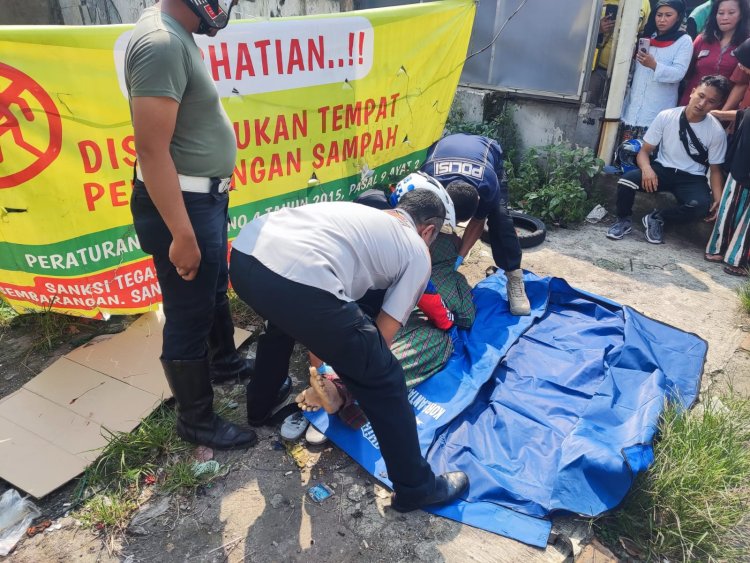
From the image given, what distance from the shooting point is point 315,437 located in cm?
244

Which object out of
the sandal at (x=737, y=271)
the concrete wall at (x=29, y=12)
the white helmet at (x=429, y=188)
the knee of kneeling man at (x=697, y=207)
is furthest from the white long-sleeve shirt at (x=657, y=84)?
the concrete wall at (x=29, y=12)

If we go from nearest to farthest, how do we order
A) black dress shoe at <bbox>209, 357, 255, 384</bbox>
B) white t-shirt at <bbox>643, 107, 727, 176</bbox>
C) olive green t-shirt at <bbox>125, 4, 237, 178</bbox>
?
olive green t-shirt at <bbox>125, 4, 237, 178</bbox>, black dress shoe at <bbox>209, 357, 255, 384</bbox>, white t-shirt at <bbox>643, 107, 727, 176</bbox>

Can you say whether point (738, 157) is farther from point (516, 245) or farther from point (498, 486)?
point (498, 486)

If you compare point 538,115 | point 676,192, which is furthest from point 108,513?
point 538,115

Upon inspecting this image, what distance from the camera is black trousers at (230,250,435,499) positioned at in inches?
70.4

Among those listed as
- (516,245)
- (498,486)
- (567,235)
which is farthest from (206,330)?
(567,235)

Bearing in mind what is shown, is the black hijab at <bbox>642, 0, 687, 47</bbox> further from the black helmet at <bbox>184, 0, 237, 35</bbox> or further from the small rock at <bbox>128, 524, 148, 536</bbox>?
the small rock at <bbox>128, 524, 148, 536</bbox>

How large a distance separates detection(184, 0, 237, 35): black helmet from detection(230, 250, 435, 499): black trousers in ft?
2.67

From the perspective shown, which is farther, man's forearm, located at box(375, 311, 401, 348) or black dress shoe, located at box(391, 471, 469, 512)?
black dress shoe, located at box(391, 471, 469, 512)

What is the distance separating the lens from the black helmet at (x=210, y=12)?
1809mm

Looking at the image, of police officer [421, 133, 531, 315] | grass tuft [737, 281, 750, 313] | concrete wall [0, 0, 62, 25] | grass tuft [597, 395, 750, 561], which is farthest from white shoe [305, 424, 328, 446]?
concrete wall [0, 0, 62, 25]

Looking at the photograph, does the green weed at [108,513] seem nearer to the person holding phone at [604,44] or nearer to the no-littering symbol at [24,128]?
the no-littering symbol at [24,128]

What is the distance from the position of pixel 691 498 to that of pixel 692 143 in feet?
11.3

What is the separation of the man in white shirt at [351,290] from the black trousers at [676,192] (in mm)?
A: 3499
